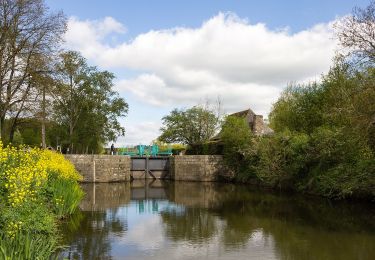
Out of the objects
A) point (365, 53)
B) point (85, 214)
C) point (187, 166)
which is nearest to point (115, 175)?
point (187, 166)

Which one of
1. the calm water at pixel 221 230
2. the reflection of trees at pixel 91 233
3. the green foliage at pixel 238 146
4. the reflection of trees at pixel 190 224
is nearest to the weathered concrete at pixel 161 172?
the green foliage at pixel 238 146

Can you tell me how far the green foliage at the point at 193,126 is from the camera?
4747 cm

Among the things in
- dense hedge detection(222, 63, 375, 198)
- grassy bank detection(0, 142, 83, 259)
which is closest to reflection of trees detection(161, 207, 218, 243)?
grassy bank detection(0, 142, 83, 259)

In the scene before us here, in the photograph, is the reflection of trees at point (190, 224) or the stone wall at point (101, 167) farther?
the stone wall at point (101, 167)

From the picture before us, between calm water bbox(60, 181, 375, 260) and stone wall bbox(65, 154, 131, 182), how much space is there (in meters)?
12.9

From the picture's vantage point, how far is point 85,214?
15625 mm

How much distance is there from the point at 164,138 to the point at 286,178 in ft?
82.8

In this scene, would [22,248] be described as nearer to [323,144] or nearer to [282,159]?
[323,144]

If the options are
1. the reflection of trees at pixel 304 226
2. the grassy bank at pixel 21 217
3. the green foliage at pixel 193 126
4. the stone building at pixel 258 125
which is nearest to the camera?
the grassy bank at pixel 21 217

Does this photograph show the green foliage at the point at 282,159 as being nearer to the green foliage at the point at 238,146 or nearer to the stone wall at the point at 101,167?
the green foliage at the point at 238,146

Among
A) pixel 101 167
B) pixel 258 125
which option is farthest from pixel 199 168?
pixel 258 125

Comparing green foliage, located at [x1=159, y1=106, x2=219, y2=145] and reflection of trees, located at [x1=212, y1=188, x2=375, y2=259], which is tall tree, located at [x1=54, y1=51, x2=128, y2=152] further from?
reflection of trees, located at [x1=212, y1=188, x2=375, y2=259]

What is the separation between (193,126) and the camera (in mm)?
47688

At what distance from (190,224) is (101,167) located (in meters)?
20.8
